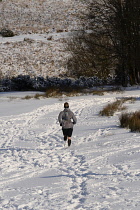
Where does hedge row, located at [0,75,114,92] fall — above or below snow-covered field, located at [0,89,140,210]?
above

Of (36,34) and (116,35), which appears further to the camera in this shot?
(36,34)

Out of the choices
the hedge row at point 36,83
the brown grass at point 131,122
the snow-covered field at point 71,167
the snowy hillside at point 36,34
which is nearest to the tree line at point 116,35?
the hedge row at point 36,83

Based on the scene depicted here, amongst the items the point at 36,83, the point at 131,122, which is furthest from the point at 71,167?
the point at 36,83

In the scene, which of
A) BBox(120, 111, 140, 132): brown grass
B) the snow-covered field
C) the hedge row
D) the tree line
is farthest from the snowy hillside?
the snow-covered field

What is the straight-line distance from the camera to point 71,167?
690 centimetres

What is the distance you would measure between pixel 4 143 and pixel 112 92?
15.3m

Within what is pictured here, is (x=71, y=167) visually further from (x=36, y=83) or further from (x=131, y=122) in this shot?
(x=36, y=83)

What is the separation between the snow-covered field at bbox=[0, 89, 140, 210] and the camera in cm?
495

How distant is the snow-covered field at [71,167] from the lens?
4.95m

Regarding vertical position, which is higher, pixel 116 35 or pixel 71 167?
pixel 116 35

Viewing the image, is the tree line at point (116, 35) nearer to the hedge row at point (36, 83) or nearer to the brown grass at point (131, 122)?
the hedge row at point (36, 83)

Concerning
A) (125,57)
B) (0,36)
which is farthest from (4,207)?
(0,36)

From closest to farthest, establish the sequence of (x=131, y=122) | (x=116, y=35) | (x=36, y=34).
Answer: (x=131, y=122)
(x=116, y=35)
(x=36, y=34)

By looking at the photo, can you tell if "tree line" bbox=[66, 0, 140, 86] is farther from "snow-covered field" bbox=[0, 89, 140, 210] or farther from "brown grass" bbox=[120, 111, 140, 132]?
"brown grass" bbox=[120, 111, 140, 132]
